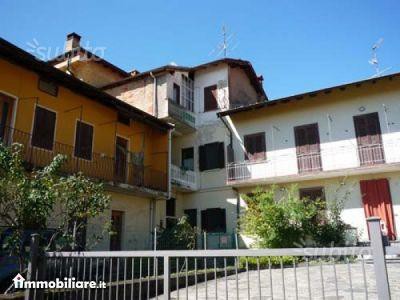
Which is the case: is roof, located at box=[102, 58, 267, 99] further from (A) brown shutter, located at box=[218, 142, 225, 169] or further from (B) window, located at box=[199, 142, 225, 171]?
(A) brown shutter, located at box=[218, 142, 225, 169]

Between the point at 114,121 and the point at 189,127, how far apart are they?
221 inches

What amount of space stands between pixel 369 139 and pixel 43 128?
13.6m

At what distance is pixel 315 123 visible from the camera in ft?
59.6

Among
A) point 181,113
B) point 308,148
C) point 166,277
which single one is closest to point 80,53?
point 181,113

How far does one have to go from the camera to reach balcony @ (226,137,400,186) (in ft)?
52.4

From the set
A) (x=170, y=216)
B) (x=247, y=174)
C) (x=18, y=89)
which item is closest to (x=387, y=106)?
(x=247, y=174)

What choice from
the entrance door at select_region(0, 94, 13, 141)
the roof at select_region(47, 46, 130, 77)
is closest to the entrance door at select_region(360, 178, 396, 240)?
the entrance door at select_region(0, 94, 13, 141)

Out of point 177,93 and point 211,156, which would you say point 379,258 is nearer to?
point 211,156

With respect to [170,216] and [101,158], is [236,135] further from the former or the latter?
[101,158]

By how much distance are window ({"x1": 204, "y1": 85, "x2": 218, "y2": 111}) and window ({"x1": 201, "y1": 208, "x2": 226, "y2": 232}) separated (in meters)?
5.86

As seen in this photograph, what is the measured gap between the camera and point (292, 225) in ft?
49.2

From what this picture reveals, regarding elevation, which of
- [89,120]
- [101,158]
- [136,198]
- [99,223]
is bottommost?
[99,223]

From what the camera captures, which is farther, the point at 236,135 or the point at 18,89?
the point at 236,135

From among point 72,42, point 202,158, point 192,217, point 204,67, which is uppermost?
point 72,42
